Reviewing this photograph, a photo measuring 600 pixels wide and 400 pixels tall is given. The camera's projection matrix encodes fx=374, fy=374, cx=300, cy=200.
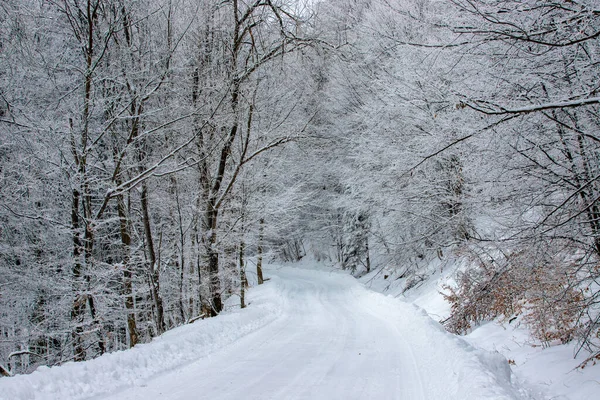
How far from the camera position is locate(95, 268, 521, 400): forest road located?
4426 millimetres

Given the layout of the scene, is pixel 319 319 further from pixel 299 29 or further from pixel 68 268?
pixel 299 29

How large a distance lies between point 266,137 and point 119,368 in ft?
28.1

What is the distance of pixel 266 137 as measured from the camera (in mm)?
12227

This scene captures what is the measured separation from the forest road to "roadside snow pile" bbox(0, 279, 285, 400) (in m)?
0.20

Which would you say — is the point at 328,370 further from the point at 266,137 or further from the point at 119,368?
the point at 266,137

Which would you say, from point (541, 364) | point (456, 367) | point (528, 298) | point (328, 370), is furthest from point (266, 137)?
point (541, 364)

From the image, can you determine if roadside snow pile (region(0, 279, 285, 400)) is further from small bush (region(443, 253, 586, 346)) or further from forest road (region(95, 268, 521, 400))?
small bush (region(443, 253, 586, 346))

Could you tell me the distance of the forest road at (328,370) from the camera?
174 inches

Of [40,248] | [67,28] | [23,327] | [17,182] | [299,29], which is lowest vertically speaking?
[23,327]

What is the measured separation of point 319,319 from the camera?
464 inches

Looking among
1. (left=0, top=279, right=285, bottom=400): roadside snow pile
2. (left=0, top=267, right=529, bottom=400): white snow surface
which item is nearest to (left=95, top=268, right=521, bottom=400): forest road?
(left=0, top=267, right=529, bottom=400): white snow surface

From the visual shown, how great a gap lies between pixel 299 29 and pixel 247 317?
797 cm

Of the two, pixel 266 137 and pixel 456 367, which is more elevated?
pixel 266 137

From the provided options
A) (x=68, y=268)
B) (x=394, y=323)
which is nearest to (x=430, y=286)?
(x=394, y=323)
